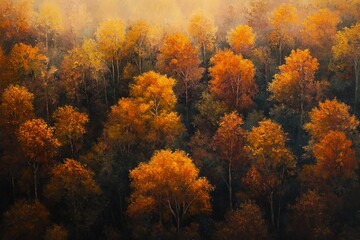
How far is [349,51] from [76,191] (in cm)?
4787

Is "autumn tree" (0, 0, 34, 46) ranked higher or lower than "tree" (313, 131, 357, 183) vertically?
higher

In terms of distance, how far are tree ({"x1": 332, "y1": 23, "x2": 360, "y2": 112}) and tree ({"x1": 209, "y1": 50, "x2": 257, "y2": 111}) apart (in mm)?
14313

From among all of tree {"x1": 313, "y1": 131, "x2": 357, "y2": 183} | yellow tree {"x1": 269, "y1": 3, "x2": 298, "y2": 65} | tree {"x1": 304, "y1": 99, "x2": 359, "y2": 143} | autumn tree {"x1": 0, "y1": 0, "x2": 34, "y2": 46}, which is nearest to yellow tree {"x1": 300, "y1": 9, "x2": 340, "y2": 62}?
yellow tree {"x1": 269, "y1": 3, "x2": 298, "y2": 65}

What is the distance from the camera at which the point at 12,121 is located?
192 feet

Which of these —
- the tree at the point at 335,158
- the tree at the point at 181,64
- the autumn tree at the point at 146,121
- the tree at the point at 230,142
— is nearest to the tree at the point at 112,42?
the tree at the point at 181,64

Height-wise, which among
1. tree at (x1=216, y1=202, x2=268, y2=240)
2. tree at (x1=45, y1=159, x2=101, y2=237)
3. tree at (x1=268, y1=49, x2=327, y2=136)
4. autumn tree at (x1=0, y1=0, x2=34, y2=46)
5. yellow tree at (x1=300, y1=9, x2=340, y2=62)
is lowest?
tree at (x1=216, y1=202, x2=268, y2=240)

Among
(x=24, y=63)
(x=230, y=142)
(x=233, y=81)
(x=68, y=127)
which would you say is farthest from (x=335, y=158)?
(x=24, y=63)

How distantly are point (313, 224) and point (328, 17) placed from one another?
4180cm

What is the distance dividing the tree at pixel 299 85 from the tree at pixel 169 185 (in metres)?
21.2

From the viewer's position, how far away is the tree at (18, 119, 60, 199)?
179ft

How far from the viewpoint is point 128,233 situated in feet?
182

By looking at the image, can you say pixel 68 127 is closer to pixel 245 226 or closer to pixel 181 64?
pixel 181 64

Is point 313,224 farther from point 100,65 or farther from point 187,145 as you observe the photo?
point 100,65

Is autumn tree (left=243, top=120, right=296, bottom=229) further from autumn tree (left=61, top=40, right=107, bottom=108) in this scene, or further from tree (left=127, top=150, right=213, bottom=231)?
autumn tree (left=61, top=40, right=107, bottom=108)
